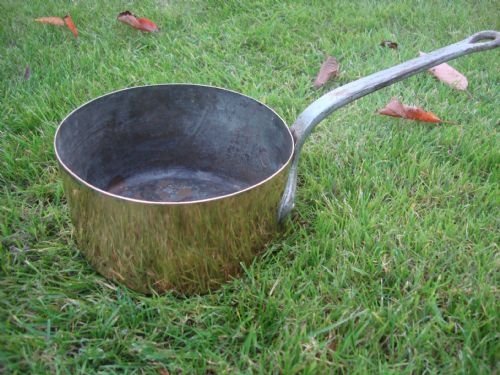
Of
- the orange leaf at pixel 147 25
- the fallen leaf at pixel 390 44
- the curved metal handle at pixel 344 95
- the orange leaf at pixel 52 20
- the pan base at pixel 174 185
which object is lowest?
the pan base at pixel 174 185

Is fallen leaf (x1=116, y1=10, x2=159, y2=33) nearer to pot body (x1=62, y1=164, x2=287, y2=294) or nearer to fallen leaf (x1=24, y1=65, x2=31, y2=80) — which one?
fallen leaf (x1=24, y1=65, x2=31, y2=80)

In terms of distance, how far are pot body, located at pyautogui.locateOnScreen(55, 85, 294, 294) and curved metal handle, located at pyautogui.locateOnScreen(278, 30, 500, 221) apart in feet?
0.10

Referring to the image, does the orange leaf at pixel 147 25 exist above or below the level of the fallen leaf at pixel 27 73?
above

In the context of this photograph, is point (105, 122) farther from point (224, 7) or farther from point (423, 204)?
point (224, 7)

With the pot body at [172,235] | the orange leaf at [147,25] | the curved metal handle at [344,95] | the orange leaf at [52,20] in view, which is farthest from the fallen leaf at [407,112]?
the orange leaf at [52,20]

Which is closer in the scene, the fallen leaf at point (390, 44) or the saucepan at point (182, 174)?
the saucepan at point (182, 174)

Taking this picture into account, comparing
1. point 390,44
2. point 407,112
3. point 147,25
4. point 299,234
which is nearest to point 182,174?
point 299,234

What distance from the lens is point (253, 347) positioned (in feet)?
2.79

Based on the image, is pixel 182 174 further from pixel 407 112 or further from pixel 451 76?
pixel 451 76

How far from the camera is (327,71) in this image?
1.65m

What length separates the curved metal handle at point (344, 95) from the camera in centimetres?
102

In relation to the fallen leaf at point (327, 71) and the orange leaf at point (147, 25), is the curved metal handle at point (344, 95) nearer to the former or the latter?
the fallen leaf at point (327, 71)

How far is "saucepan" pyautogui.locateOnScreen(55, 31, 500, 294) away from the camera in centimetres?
85

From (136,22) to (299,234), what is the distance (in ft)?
3.76
